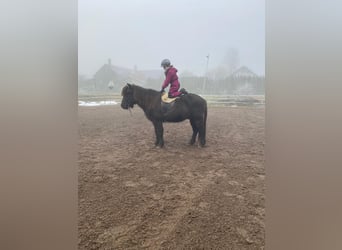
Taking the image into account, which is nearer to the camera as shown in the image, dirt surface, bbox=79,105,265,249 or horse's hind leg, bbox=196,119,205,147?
dirt surface, bbox=79,105,265,249

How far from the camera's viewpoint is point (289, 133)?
5.35 ft

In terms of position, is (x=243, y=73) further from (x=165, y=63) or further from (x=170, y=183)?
(x=170, y=183)

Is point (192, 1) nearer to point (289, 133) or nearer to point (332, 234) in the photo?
point (289, 133)

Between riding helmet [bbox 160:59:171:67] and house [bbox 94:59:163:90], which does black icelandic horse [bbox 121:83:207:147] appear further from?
riding helmet [bbox 160:59:171:67]

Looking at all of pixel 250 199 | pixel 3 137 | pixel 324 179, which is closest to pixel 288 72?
pixel 324 179

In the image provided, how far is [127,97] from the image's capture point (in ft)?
5.49

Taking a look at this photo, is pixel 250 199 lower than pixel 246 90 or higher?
lower

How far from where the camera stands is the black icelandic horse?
167 cm

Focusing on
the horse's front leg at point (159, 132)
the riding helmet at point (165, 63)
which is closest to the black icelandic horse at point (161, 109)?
the horse's front leg at point (159, 132)

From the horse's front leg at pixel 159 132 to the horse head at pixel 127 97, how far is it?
0.61 ft

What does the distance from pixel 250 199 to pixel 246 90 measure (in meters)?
0.64

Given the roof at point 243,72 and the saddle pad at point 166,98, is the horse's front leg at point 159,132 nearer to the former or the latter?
the saddle pad at point 166,98

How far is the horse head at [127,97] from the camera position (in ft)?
5.47

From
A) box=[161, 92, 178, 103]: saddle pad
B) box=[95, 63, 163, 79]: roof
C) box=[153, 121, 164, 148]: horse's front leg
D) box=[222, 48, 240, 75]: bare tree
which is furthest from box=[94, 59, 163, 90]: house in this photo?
box=[222, 48, 240, 75]: bare tree
